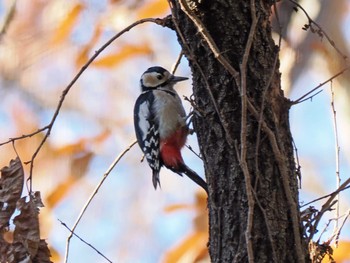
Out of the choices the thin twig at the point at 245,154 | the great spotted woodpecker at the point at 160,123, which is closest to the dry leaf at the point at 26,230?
the thin twig at the point at 245,154

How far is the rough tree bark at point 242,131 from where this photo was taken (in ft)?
6.26

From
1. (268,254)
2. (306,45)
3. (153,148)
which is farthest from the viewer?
(153,148)

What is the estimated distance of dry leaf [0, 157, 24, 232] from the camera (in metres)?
2.10

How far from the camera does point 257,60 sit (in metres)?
2.01

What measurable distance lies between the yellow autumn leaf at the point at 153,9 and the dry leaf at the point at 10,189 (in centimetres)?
188

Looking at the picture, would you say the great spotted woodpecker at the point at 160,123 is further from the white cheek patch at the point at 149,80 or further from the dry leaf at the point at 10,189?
the dry leaf at the point at 10,189

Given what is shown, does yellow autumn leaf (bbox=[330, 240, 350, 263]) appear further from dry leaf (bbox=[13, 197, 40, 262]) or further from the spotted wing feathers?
dry leaf (bbox=[13, 197, 40, 262])

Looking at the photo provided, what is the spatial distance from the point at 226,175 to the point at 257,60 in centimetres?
32

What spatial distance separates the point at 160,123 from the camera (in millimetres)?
3488

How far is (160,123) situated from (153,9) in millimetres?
783

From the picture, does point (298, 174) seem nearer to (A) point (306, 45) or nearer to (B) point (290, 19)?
(B) point (290, 19)

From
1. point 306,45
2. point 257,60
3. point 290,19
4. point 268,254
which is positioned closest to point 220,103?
point 257,60

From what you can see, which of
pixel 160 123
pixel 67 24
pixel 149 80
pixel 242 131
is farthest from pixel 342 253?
pixel 242 131

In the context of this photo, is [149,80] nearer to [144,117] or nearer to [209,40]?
[144,117]
